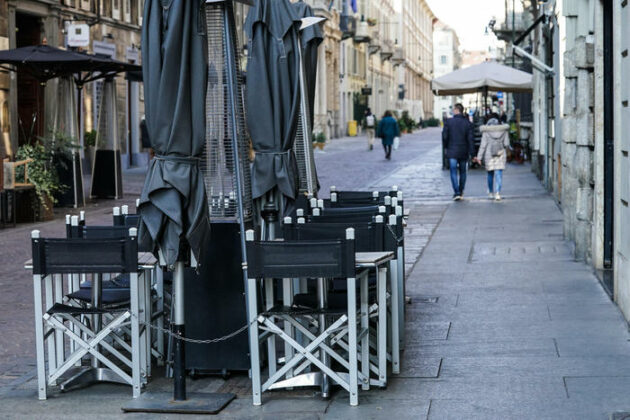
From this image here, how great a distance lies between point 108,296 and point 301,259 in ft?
5.46

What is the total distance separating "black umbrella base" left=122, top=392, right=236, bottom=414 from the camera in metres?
6.36

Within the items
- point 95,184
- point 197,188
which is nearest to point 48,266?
point 197,188

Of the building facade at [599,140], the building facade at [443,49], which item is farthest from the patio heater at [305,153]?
the building facade at [443,49]

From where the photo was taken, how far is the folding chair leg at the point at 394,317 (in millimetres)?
7133

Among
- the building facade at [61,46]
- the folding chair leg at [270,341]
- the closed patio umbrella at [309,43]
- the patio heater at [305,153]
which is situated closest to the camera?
the folding chair leg at [270,341]

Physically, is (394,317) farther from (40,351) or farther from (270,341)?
(40,351)

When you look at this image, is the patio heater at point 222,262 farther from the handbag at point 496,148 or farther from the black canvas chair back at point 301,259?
the handbag at point 496,148

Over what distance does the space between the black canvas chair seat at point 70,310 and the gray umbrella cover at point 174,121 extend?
497 mm

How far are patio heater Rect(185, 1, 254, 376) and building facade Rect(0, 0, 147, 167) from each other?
1362 cm

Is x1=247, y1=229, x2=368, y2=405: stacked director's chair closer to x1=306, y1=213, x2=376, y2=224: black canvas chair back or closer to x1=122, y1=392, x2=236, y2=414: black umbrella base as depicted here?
x1=122, y1=392, x2=236, y2=414: black umbrella base

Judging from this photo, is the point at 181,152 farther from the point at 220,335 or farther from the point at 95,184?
the point at 95,184

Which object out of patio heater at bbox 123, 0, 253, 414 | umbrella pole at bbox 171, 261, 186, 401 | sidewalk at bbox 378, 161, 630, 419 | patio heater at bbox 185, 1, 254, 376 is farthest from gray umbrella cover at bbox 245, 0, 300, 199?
umbrella pole at bbox 171, 261, 186, 401

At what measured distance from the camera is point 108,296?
738cm

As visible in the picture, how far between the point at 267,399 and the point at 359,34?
64.8m
